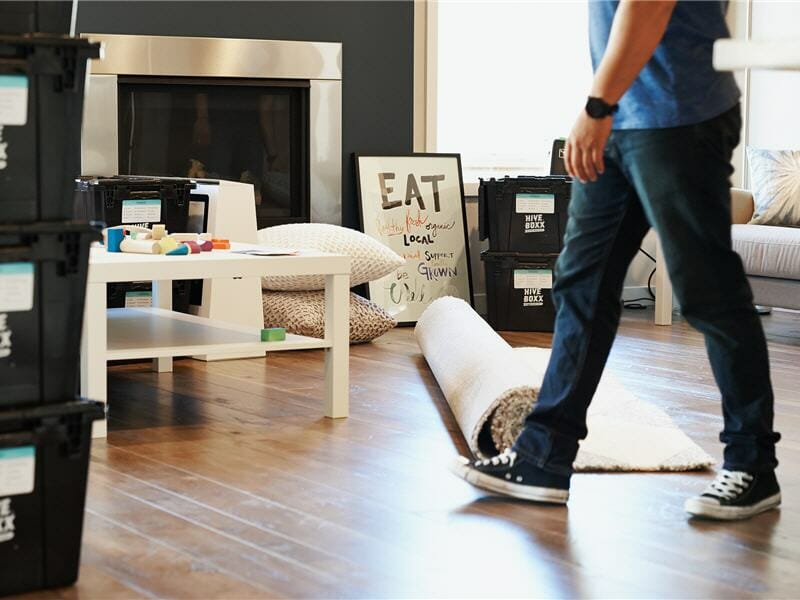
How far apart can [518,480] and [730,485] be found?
15.0 inches

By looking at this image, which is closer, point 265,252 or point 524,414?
point 524,414

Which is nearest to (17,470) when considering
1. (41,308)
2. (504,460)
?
(41,308)

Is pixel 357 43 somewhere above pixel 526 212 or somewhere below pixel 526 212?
above

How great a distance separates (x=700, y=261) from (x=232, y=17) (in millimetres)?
3309

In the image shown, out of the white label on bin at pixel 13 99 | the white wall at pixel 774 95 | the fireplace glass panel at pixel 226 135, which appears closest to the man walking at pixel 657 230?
the white label on bin at pixel 13 99

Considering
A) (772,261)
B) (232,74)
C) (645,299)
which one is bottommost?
(645,299)

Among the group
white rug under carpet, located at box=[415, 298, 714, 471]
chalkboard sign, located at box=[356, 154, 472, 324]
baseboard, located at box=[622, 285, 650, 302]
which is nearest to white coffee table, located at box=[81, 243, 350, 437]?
white rug under carpet, located at box=[415, 298, 714, 471]

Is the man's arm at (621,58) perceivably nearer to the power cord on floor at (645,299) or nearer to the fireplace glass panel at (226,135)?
the fireplace glass panel at (226,135)

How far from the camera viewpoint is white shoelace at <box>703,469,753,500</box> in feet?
7.36

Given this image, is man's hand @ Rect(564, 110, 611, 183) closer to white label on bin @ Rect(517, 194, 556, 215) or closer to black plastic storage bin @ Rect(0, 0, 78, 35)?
black plastic storage bin @ Rect(0, 0, 78, 35)

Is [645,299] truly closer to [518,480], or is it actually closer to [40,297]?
[518,480]

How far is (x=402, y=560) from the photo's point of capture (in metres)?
2.00

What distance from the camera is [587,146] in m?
2.14

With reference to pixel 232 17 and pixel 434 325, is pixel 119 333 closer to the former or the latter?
pixel 434 325
